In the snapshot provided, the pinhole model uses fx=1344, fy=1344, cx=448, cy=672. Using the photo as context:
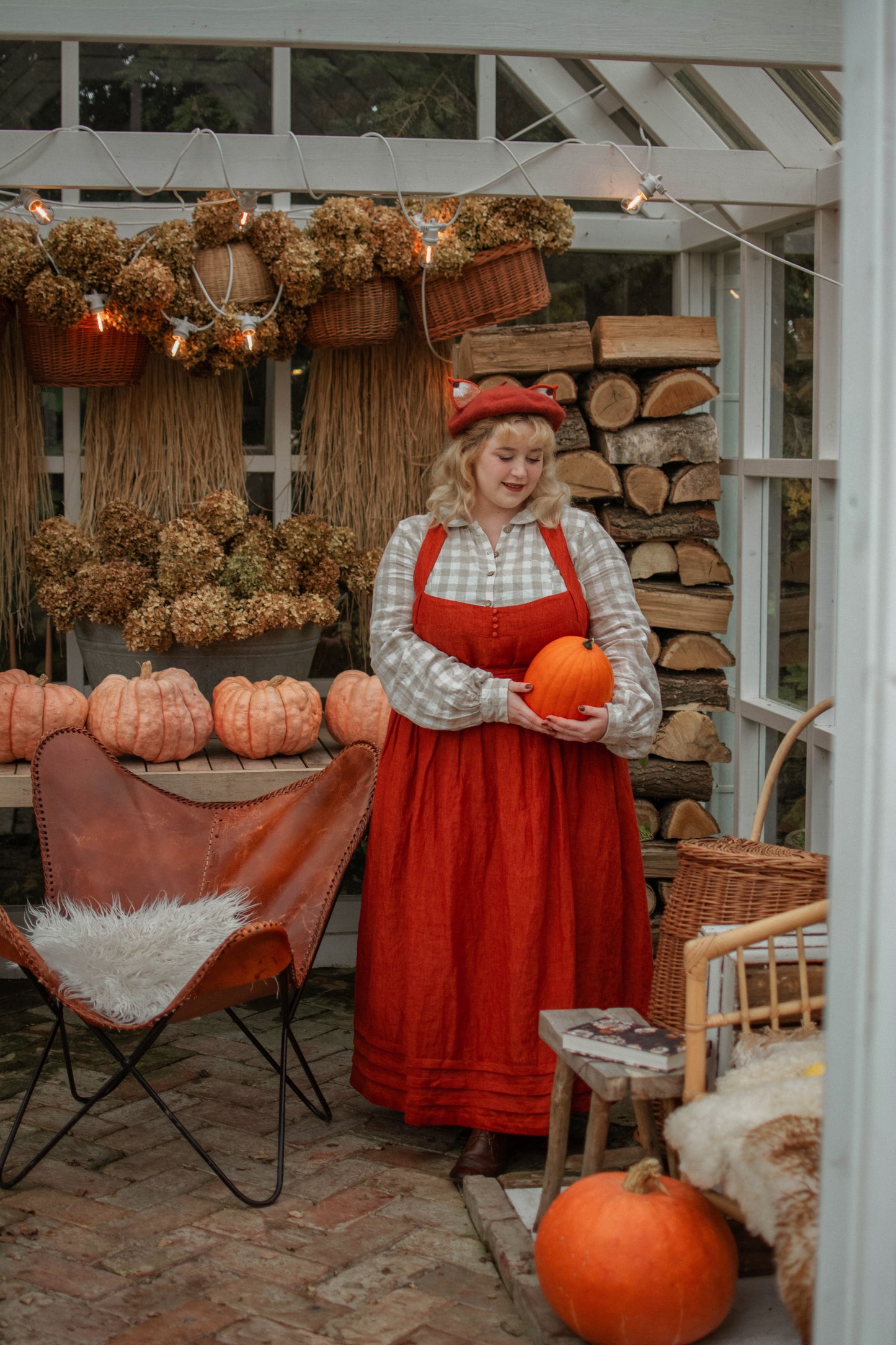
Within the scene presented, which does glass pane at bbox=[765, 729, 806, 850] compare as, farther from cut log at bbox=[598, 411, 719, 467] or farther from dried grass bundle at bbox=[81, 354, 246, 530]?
dried grass bundle at bbox=[81, 354, 246, 530]

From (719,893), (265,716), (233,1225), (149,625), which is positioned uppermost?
(149,625)

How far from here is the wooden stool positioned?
8.32 ft

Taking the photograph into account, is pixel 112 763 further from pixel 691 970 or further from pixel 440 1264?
pixel 691 970

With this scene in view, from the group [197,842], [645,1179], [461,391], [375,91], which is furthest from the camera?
[375,91]

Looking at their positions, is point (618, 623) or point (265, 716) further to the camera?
point (265, 716)

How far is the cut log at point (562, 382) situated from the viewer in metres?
4.50

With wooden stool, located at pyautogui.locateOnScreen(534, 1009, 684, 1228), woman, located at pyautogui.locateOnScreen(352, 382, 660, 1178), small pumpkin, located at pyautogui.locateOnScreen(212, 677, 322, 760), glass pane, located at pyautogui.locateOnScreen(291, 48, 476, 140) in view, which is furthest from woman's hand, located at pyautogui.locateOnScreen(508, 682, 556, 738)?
glass pane, located at pyautogui.locateOnScreen(291, 48, 476, 140)

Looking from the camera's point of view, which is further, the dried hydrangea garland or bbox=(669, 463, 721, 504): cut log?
bbox=(669, 463, 721, 504): cut log

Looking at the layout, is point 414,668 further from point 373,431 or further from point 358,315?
point 373,431

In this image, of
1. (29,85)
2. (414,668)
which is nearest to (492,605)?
(414,668)

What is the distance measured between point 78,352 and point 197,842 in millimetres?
1722

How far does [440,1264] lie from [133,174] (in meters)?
3.01

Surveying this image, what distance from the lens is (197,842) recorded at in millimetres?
3748

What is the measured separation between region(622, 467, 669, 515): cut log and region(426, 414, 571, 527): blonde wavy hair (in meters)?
1.08
